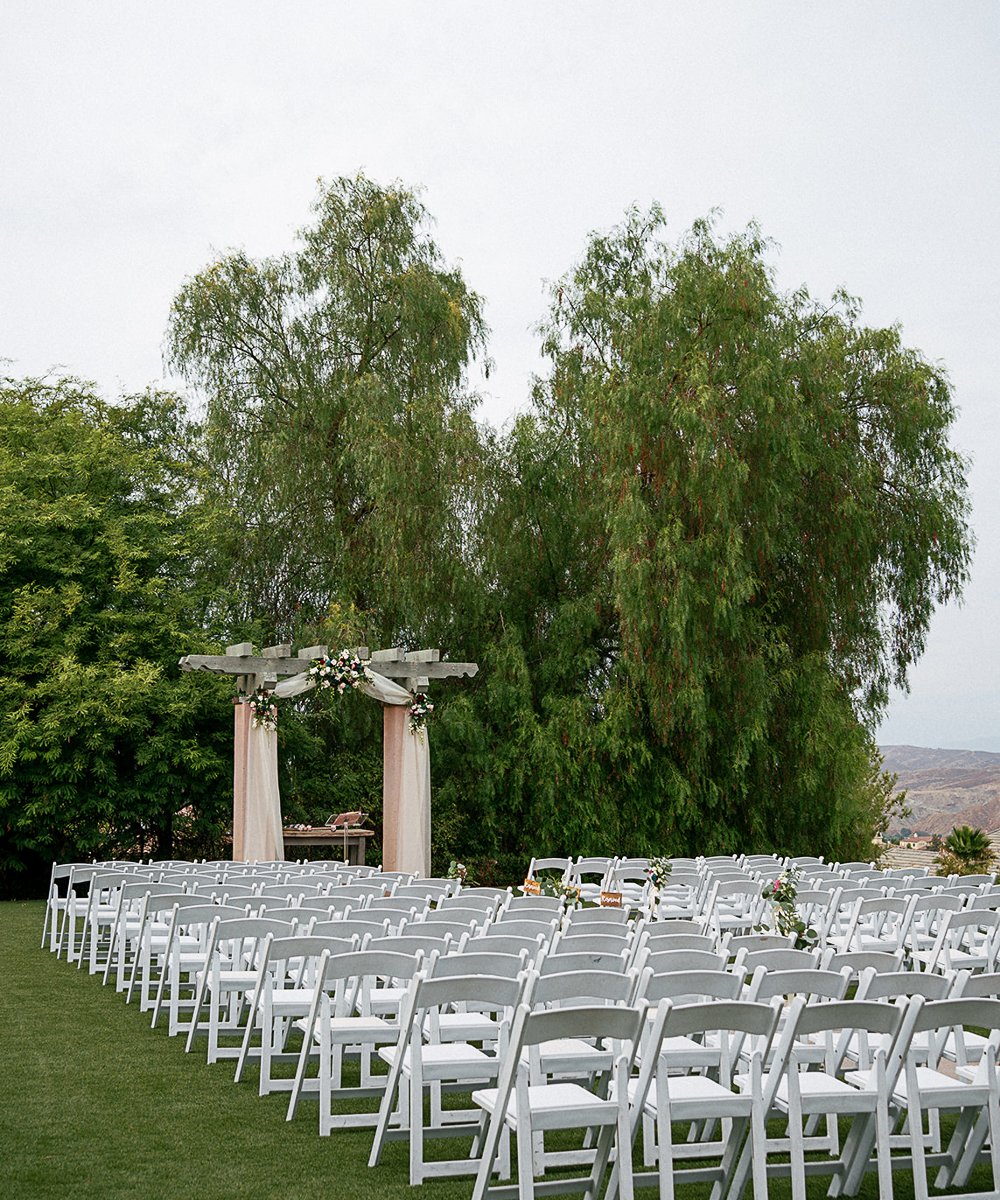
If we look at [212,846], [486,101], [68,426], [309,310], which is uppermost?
[486,101]

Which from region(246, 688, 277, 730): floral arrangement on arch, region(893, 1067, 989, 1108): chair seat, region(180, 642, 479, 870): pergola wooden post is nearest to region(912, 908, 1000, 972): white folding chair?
region(893, 1067, 989, 1108): chair seat

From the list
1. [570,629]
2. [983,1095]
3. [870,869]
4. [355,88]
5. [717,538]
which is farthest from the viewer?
[355,88]

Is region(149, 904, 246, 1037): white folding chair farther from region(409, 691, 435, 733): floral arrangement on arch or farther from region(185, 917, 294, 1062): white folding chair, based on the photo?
region(409, 691, 435, 733): floral arrangement on arch

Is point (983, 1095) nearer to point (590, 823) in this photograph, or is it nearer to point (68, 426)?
point (590, 823)

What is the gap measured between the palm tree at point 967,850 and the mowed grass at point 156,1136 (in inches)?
571

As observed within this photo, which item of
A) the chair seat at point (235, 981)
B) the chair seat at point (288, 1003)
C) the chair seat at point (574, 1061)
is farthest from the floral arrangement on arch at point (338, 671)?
the chair seat at point (574, 1061)

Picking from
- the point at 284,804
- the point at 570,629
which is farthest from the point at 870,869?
the point at 284,804

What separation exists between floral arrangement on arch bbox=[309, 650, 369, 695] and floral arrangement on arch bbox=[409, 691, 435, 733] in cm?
97

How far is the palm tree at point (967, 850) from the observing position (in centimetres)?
1938

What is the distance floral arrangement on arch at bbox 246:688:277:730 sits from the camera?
1619 cm

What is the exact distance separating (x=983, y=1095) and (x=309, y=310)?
19.9 meters

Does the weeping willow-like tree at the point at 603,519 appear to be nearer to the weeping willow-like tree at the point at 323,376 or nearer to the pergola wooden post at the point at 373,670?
the weeping willow-like tree at the point at 323,376

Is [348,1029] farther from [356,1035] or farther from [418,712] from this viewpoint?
[418,712]

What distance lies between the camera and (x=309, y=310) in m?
22.8
